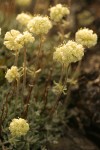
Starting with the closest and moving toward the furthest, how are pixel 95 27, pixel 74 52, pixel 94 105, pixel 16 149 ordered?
pixel 74 52 < pixel 16 149 < pixel 94 105 < pixel 95 27

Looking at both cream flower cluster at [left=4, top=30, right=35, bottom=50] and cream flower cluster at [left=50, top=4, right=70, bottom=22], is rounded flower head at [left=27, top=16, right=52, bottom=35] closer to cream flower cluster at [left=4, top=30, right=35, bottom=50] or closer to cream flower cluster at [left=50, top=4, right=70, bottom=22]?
cream flower cluster at [left=4, top=30, right=35, bottom=50]

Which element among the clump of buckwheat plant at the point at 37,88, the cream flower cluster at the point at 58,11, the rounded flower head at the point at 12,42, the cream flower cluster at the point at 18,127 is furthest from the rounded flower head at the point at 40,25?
the cream flower cluster at the point at 18,127

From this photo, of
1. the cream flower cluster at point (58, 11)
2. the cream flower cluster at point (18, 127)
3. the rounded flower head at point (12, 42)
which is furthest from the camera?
the cream flower cluster at point (58, 11)

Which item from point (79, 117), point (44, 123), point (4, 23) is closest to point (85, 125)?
point (79, 117)

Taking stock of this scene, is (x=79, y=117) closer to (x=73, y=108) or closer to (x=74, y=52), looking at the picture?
(x=73, y=108)

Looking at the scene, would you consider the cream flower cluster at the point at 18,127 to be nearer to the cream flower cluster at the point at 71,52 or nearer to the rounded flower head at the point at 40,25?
the cream flower cluster at the point at 71,52

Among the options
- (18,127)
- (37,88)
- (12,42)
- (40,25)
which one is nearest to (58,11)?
(40,25)

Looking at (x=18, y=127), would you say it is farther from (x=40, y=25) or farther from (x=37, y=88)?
(x=37, y=88)

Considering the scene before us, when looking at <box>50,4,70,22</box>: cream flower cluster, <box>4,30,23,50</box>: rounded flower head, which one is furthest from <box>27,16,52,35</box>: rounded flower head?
<box>50,4,70,22</box>: cream flower cluster
